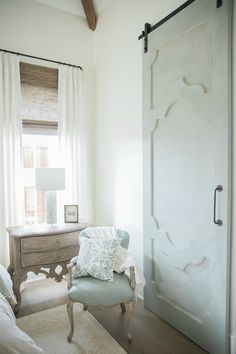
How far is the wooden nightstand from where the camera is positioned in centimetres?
270

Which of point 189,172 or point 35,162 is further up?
point 35,162

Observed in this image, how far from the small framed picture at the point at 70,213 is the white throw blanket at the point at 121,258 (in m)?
0.52

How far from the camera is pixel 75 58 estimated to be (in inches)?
140

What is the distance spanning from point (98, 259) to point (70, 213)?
3.24ft

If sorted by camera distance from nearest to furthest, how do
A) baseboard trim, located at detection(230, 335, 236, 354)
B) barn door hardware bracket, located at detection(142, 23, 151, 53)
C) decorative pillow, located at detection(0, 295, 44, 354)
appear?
decorative pillow, located at detection(0, 295, 44, 354)
baseboard trim, located at detection(230, 335, 236, 354)
barn door hardware bracket, located at detection(142, 23, 151, 53)

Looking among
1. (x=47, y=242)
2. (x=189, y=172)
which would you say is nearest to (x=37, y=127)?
(x=47, y=242)

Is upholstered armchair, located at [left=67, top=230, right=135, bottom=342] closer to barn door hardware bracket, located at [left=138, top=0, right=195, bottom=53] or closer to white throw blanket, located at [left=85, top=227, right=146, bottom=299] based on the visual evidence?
white throw blanket, located at [left=85, top=227, right=146, bottom=299]

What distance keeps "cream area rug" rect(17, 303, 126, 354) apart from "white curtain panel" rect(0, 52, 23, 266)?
0.87 meters

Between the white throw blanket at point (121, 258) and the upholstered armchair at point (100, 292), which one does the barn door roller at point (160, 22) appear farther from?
the upholstered armchair at point (100, 292)

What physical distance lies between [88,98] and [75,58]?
53 cm

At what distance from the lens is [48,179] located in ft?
9.51

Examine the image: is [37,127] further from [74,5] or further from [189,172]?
[189,172]

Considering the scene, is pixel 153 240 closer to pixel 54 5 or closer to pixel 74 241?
pixel 74 241

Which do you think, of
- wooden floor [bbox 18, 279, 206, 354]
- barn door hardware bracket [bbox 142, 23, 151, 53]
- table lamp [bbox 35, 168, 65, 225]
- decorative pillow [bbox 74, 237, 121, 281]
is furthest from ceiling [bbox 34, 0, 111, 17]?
wooden floor [bbox 18, 279, 206, 354]
